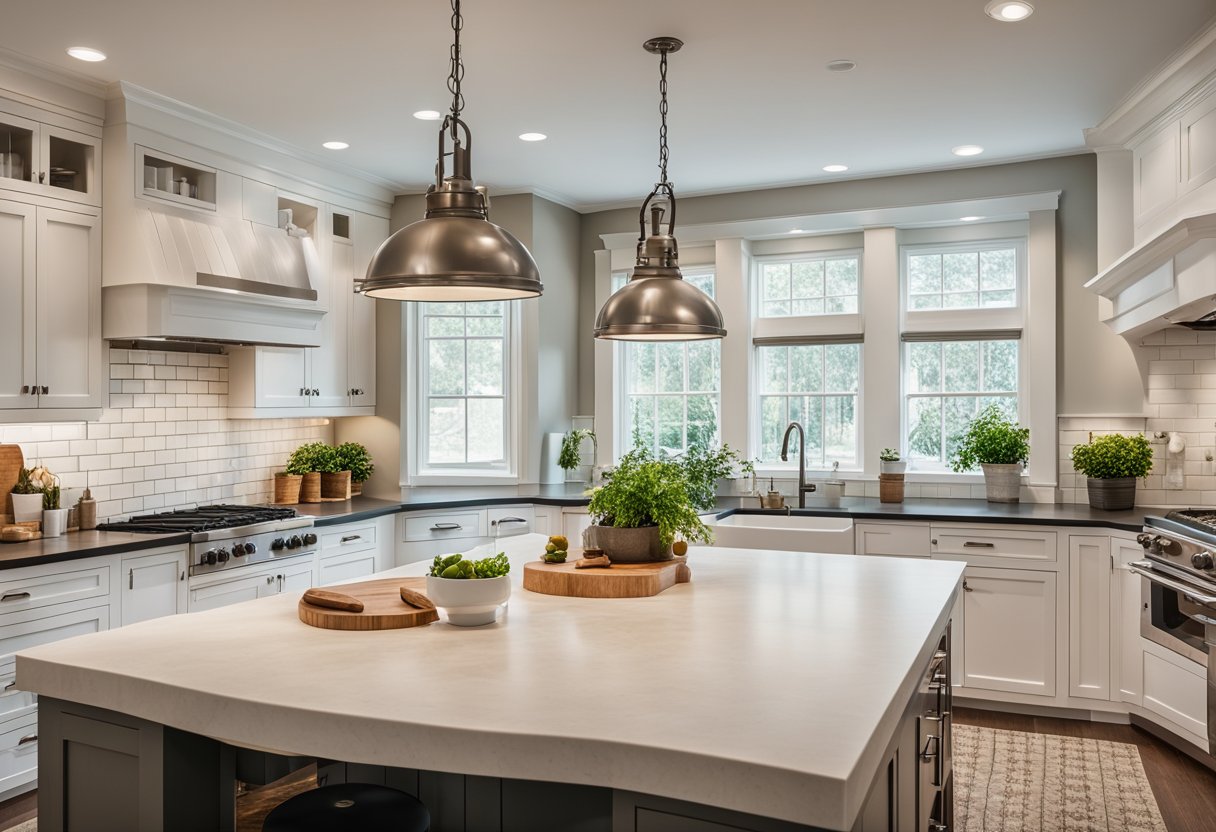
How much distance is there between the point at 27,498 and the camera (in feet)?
12.9

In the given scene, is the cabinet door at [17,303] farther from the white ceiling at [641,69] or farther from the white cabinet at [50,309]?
the white ceiling at [641,69]

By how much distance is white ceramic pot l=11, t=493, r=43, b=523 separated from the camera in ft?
12.8

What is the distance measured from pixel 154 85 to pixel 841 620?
143 inches

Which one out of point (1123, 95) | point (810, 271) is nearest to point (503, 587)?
point (1123, 95)

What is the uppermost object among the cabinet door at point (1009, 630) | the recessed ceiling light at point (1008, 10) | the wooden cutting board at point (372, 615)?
the recessed ceiling light at point (1008, 10)

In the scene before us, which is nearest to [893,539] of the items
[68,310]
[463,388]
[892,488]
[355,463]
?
[892,488]

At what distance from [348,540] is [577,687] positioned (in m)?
3.43

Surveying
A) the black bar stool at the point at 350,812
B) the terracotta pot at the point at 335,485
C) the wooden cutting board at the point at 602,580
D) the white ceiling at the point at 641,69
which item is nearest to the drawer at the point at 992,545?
the white ceiling at the point at 641,69

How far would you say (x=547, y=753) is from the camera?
1.53 meters

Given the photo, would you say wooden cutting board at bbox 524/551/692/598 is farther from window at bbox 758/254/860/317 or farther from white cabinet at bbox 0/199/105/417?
window at bbox 758/254/860/317

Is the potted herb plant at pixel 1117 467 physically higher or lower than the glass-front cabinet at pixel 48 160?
lower

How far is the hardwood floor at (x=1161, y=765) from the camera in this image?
11.6ft

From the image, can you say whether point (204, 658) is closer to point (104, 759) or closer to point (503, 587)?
point (104, 759)

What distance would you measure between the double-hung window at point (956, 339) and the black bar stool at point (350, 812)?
4314 mm
